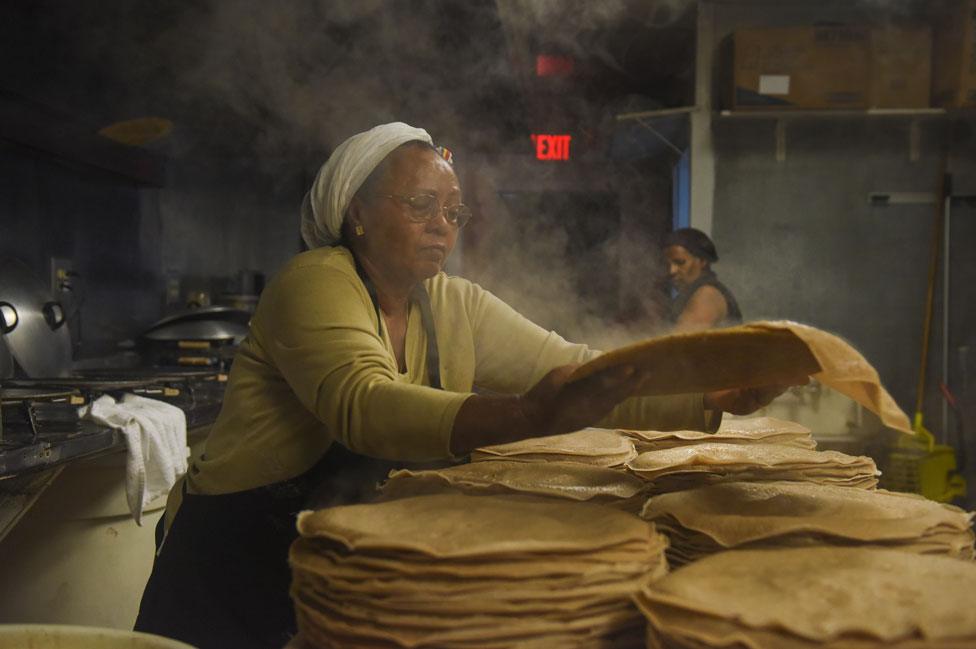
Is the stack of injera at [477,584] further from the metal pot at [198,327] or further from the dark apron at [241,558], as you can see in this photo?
the metal pot at [198,327]

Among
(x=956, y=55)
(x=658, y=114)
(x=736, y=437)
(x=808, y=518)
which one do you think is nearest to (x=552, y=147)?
(x=658, y=114)

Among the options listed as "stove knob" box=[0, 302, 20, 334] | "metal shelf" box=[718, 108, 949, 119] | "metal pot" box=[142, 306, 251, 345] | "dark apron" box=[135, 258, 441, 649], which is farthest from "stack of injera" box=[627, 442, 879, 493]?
"metal shelf" box=[718, 108, 949, 119]

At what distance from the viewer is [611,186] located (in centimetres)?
761

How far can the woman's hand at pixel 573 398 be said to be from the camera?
3.72 feet

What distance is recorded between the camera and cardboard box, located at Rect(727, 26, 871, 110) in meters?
4.80

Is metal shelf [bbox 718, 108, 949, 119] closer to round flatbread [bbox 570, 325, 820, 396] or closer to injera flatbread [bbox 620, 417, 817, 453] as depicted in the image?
injera flatbread [bbox 620, 417, 817, 453]

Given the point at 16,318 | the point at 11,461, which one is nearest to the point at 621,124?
the point at 16,318

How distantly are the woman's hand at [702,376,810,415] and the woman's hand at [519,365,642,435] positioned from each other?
0.40 m

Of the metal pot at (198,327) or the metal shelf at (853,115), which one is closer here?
the metal pot at (198,327)

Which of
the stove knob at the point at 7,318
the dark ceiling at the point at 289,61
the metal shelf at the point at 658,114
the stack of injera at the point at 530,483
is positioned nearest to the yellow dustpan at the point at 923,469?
the metal shelf at the point at 658,114

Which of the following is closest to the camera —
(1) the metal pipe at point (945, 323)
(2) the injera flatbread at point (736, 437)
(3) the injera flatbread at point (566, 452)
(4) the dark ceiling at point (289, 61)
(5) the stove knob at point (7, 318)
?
(3) the injera flatbread at point (566, 452)

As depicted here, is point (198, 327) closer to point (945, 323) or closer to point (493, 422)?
point (493, 422)

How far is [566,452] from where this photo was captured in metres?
1.76

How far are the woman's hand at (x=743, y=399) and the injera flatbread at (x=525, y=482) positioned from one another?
222mm
